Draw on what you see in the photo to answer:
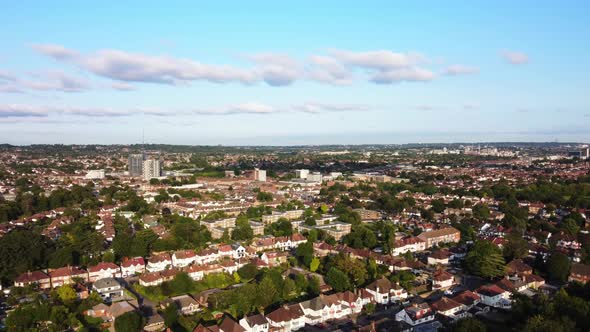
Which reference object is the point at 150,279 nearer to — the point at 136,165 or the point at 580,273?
the point at 580,273

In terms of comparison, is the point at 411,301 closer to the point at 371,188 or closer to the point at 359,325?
the point at 359,325

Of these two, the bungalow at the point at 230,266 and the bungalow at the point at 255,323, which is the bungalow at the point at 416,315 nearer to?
the bungalow at the point at 255,323

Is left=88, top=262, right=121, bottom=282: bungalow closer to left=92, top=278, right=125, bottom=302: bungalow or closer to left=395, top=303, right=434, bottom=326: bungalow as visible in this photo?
left=92, top=278, right=125, bottom=302: bungalow

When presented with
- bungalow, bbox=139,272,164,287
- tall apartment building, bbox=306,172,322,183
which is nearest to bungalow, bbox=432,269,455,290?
bungalow, bbox=139,272,164,287

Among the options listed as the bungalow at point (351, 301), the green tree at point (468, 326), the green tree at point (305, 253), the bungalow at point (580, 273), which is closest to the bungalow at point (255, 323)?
the bungalow at point (351, 301)

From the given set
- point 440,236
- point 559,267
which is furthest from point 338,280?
point 440,236

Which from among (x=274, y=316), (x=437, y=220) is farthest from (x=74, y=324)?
(x=437, y=220)
